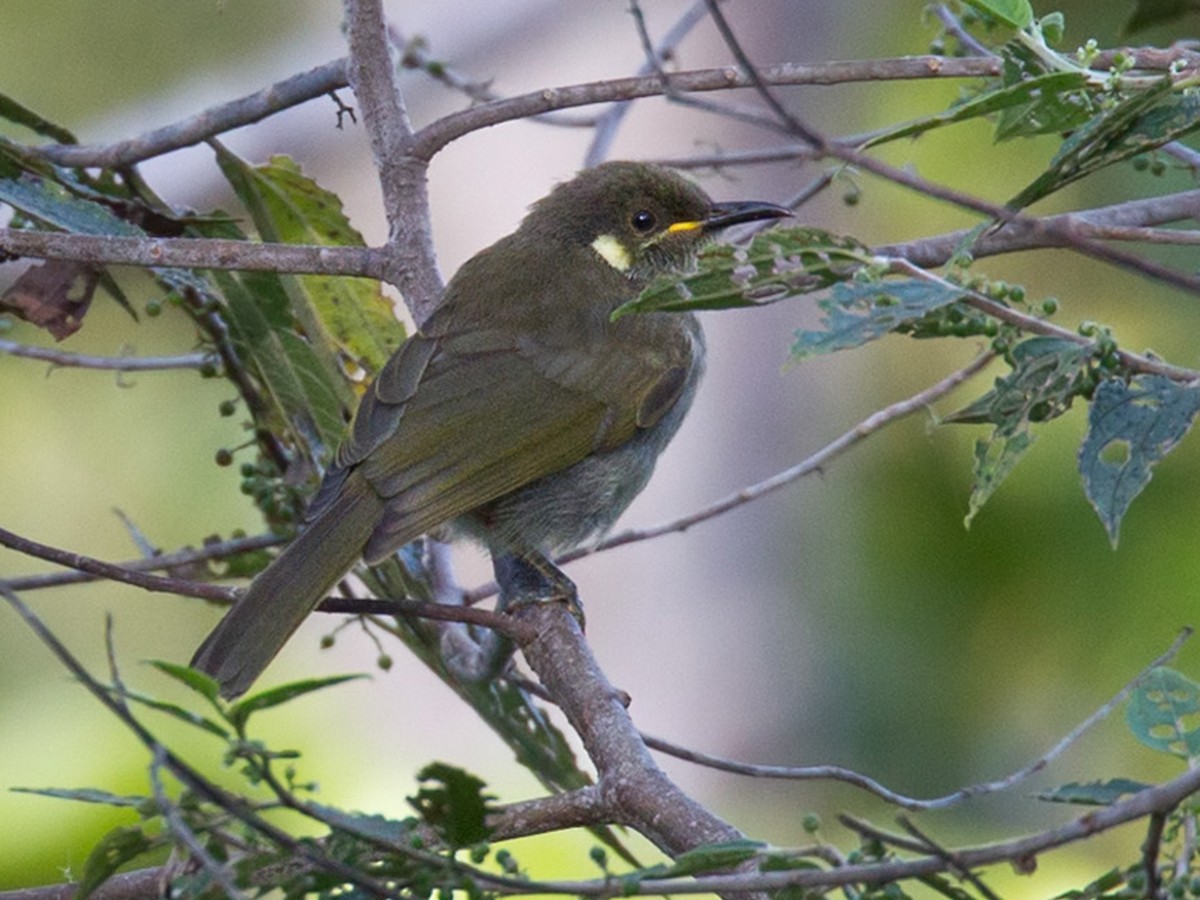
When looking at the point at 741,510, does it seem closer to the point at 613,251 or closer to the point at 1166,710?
the point at 613,251

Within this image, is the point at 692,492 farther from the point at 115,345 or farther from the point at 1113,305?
the point at 115,345

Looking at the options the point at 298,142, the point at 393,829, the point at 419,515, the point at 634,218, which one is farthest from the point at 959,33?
the point at 298,142

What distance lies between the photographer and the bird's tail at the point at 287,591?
2939 millimetres

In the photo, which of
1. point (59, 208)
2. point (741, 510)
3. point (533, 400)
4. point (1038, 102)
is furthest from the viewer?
point (741, 510)

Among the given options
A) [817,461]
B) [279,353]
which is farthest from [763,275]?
[279,353]

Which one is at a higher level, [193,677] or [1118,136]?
[1118,136]

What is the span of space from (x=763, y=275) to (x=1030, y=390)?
0.38 meters

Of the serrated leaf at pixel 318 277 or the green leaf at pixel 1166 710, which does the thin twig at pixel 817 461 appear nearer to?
the serrated leaf at pixel 318 277

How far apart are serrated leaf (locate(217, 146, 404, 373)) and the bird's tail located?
0.43 meters

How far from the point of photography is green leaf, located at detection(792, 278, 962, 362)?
2.02 m

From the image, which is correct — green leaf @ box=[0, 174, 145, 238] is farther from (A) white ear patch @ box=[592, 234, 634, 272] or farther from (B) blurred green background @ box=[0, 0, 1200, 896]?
(B) blurred green background @ box=[0, 0, 1200, 896]

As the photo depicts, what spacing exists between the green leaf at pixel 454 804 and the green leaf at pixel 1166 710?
861 mm

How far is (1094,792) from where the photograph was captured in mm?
1960

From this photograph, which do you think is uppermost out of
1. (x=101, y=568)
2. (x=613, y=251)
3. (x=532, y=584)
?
(x=613, y=251)
